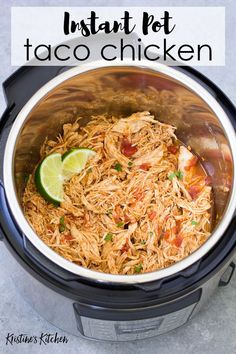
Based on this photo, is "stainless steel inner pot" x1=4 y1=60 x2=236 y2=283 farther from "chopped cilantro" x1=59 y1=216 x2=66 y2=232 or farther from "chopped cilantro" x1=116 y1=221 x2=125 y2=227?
"chopped cilantro" x1=116 y1=221 x2=125 y2=227

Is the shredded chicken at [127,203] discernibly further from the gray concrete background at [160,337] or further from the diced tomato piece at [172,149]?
the gray concrete background at [160,337]

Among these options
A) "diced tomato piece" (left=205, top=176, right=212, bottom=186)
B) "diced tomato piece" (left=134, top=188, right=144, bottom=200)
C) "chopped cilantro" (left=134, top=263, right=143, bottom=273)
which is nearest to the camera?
"chopped cilantro" (left=134, top=263, right=143, bottom=273)

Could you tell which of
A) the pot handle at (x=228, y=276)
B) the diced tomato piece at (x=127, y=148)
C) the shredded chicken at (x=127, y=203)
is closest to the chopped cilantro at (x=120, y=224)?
the shredded chicken at (x=127, y=203)

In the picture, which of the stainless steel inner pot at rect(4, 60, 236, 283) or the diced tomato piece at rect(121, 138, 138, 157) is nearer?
the stainless steel inner pot at rect(4, 60, 236, 283)

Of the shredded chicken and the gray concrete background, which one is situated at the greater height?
the shredded chicken

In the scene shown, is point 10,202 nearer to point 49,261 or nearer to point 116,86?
point 49,261

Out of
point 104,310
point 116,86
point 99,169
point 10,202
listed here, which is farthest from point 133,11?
point 104,310
